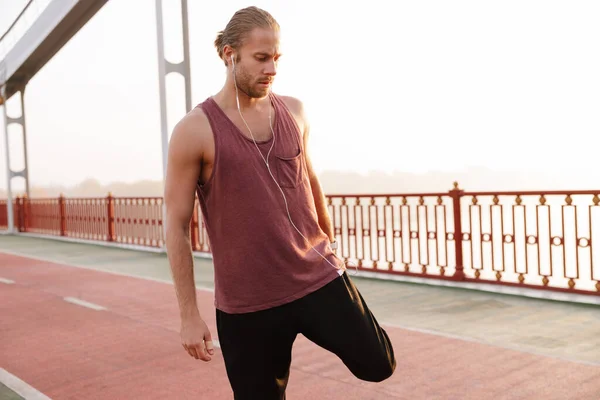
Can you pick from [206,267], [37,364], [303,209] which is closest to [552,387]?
[303,209]

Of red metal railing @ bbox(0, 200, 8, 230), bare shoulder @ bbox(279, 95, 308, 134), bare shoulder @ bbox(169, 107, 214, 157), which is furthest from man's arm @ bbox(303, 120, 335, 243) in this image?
red metal railing @ bbox(0, 200, 8, 230)

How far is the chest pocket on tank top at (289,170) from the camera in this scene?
2.31 m

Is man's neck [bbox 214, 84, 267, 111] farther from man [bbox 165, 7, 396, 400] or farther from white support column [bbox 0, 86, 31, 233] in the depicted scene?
white support column [bbox 0, 86, 31, 233]

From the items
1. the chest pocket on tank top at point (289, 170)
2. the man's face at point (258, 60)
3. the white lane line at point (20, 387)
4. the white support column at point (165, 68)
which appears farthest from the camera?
the white support column at point (165, 68)

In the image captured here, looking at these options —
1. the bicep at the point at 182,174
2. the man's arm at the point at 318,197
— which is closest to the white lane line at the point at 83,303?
the man's arm at the point at 318,197

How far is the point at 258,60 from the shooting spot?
7.26ft

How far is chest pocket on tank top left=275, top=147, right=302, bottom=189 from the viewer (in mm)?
2309

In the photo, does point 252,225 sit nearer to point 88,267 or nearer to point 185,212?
point 185,212

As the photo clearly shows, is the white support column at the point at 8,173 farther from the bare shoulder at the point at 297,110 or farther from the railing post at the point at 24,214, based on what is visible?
the bare shoulder at the point at 297,110

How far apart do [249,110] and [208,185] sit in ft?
1.03

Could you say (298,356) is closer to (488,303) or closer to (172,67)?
(488,303)

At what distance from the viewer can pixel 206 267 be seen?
1108cm

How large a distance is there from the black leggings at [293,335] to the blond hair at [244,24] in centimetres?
91

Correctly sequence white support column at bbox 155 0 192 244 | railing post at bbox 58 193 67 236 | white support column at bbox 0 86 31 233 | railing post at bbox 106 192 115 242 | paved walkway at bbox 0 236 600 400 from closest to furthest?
paved walkway at bbox 0 236 600 400
white support column at bbox 155 0 192 244
railing post at bbox 106 192 115 242
railing post at bbox 58 193 67 236
white support column at bbox 0 86 31 233
